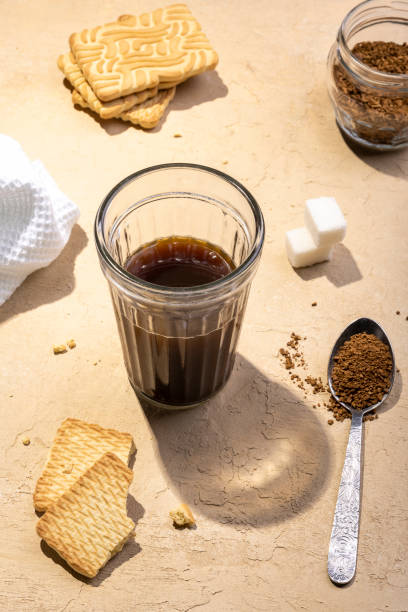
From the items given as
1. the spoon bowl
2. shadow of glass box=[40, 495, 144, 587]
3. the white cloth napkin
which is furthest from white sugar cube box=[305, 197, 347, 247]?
shadow of glass box=[40, 495, 144, 587]

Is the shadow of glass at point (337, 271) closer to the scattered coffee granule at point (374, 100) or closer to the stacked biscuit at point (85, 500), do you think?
the scattered coffee granule at point (374, 100)

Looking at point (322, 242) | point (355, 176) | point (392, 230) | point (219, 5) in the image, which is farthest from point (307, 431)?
point (219, 5)

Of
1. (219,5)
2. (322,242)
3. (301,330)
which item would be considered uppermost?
(219,5)

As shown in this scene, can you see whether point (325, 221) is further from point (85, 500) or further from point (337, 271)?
point (85, 500)

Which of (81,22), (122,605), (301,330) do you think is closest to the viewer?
(122,605)

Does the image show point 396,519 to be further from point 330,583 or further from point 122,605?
point 122,605

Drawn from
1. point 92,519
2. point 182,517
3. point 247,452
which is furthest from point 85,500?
point 247,452
